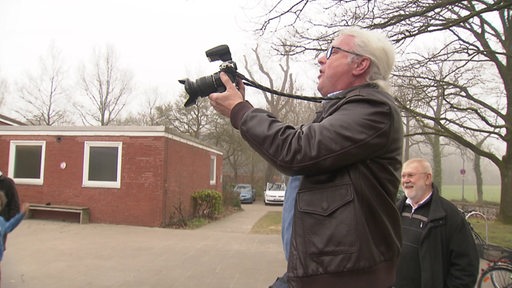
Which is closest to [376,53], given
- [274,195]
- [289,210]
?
[289,210]

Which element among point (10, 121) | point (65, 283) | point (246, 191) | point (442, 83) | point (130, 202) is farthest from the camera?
point (246, 191)

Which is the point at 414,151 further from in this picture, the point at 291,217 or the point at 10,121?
the point at 291,217

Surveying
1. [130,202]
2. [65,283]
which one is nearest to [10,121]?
[130,202]

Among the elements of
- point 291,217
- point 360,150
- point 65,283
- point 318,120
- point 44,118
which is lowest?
point 65,283

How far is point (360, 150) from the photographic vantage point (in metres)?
1.38

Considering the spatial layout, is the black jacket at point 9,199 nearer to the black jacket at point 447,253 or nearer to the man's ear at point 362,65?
the black jacket at point 447,253

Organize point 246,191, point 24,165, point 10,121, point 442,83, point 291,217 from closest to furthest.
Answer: point 291,217, point 442,83, point 24,165, point 10,121, point 246,191

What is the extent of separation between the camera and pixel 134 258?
8578mm

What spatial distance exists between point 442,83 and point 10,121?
57.2 ft

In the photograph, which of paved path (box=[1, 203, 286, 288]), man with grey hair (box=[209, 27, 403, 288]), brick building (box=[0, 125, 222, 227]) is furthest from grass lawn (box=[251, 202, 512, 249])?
man with grey hair (box=[209, 27, 403, 288])

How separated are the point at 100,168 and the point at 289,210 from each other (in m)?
14.3

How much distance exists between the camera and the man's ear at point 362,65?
5.41 ft

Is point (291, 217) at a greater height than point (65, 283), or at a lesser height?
greater

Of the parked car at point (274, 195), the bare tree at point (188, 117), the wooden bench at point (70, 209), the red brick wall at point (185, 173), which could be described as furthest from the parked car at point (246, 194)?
the wooden bench at point (70, 209)
